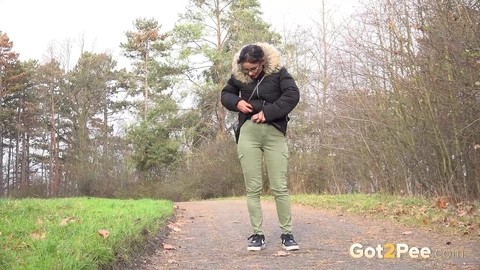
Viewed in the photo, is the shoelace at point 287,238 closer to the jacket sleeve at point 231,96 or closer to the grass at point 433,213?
the jacket sleeve at point 231,96

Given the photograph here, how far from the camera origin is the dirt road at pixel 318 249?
3.86 meters

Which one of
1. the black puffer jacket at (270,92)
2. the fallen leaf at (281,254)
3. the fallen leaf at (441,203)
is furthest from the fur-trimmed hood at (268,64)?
the fallen leaf at (441,203)

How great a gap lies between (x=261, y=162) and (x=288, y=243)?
0.76m

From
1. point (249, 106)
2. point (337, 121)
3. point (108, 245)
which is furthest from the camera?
point (337, 121)

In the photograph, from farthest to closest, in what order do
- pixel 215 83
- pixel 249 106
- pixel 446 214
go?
pixel 215 83
pixel 446 214
pixel 249 106

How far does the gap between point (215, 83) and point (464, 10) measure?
2345 centimetres

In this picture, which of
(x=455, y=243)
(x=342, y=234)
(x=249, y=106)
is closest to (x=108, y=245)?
(x=249, y=106)

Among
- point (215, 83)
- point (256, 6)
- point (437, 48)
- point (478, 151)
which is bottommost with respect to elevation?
point (478, 151)

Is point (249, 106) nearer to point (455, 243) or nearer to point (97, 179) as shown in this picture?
A: point (455, 243)

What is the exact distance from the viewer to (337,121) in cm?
1463

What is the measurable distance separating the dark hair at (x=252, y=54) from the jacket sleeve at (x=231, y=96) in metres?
0.31

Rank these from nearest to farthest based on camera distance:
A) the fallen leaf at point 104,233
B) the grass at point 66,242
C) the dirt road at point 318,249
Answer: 1. the grass at point 66,242
2. the dirt road at point 318,249
3. the fallen leaf at point 104,233

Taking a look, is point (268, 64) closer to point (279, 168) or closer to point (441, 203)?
point (279, 168)

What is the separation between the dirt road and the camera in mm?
3863
